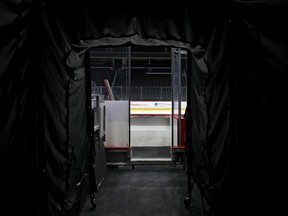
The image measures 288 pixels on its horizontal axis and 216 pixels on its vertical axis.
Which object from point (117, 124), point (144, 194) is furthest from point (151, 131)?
point (144, 194)

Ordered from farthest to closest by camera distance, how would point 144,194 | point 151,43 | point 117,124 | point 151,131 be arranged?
point 151,131, point 117,124, point 144,194, point 151,43

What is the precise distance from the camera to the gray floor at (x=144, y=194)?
3.53 metres

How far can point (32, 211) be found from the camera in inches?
77.4

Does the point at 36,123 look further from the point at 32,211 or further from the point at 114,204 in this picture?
the point at 114,204

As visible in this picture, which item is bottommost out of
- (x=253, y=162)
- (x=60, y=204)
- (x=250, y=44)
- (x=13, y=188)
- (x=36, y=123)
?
(x=60, y=204)

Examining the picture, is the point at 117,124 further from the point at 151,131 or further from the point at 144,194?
the point at 151,131

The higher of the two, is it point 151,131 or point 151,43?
point 151,43

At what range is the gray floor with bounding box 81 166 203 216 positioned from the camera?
353 cm

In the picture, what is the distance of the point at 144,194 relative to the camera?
4.19 m

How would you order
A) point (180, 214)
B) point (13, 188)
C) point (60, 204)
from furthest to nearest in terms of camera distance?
point (180, 214) < point (60, 204) < point (13, 188)

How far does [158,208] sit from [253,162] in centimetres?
209

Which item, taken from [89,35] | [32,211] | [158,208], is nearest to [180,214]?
[158,208]

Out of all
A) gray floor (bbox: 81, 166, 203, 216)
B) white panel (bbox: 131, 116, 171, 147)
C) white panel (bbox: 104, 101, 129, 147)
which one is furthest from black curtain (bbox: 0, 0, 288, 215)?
white panel (bbox: 131, 116, 171, 147)

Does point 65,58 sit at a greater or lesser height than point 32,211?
greater
